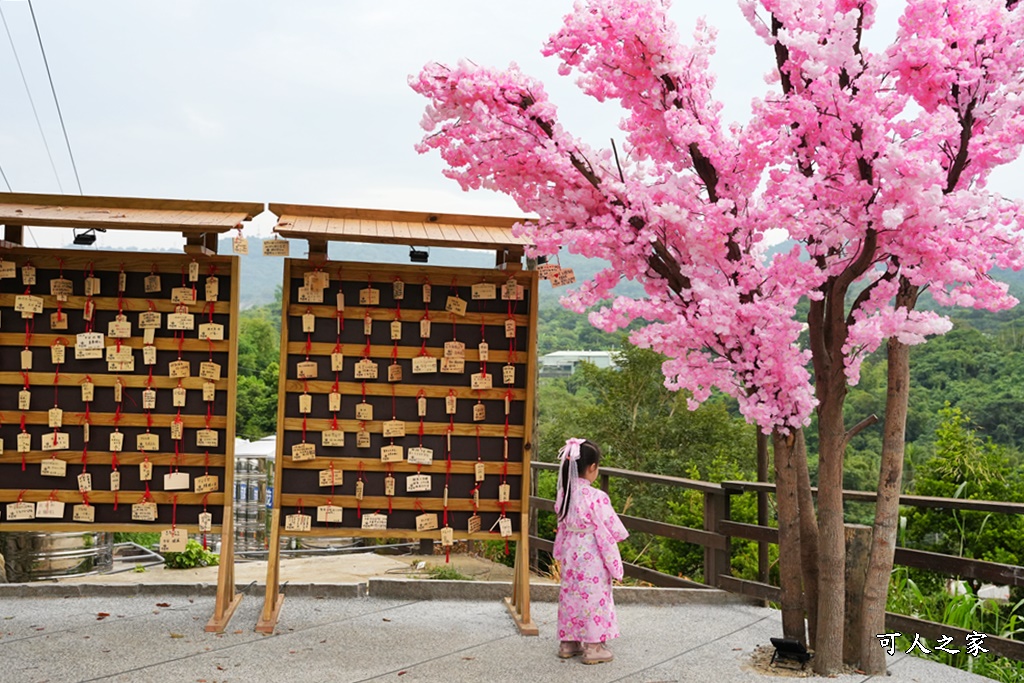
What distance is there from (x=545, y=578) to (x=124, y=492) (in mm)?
5085

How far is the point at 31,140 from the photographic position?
67.5m

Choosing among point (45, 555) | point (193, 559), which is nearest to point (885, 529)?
point (193, 559)

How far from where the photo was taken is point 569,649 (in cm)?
531

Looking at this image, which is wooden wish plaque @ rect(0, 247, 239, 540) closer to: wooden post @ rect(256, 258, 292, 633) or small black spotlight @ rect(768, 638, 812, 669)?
wooden post @ rect(256, 258, 292, 633)

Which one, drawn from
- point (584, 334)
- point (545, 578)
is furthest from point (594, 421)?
point (545, 578)

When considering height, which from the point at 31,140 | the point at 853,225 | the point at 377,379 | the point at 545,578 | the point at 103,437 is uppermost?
the point at 31,140

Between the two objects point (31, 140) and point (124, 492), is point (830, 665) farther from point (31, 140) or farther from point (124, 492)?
point (31, 140)

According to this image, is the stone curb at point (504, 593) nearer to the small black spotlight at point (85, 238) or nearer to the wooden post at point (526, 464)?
the wooden post at point (526, 464)

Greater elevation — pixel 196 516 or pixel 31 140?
pixel 31 140

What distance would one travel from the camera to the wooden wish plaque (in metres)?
5.77

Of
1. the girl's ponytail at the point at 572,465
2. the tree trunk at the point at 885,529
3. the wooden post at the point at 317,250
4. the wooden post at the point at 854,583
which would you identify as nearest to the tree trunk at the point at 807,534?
the wooden post at the point at 854,583

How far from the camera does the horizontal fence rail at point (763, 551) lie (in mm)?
5168

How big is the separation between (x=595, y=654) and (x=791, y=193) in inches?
104

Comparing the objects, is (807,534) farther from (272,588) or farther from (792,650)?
(272,588)
